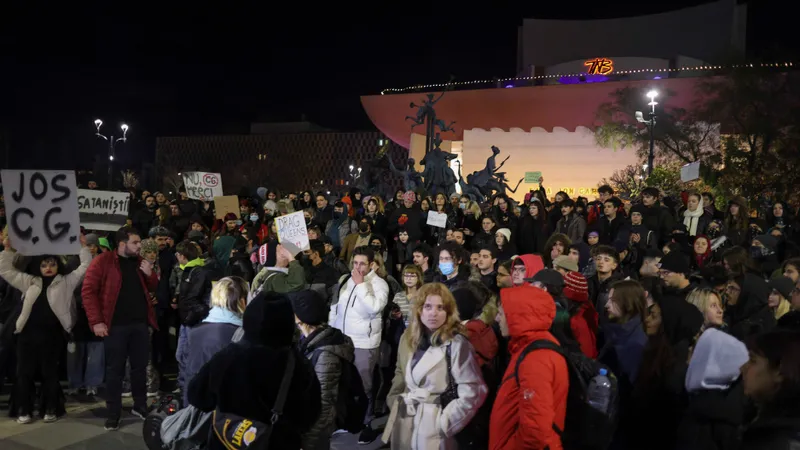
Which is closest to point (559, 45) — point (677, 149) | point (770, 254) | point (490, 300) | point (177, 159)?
point (677, 149)

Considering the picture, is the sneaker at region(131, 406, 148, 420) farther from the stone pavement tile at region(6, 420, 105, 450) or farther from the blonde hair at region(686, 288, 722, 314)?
the blonde hair at region(686, 288, 722, 314)

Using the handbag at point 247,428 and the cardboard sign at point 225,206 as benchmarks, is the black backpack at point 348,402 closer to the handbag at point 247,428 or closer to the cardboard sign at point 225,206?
the handbag at point 247,428

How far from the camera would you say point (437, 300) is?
13.8ft

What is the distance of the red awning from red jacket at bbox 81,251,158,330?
34.3 m

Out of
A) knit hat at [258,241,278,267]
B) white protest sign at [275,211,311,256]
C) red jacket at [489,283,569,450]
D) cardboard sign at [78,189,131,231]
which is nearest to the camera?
red jacket at [489,283,569,450]

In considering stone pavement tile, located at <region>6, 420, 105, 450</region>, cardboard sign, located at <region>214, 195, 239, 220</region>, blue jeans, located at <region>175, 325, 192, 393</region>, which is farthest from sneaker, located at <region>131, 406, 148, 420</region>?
cardboard sign, located at <region>214, 195, 239, 220</region>

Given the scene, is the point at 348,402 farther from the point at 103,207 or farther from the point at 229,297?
the point at 103,207

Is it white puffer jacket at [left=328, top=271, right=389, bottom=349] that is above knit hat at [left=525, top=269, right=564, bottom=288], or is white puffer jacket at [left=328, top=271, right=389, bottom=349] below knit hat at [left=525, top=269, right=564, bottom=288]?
below

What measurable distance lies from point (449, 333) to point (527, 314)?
73 cm

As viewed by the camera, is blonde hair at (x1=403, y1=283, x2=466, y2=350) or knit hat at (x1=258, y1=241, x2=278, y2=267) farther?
knit hat at (x1=258, y1=241, x2=278, y2=267)

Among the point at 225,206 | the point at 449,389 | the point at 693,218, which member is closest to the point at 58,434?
the point at 449,389

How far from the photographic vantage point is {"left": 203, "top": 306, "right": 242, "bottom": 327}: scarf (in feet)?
16.4

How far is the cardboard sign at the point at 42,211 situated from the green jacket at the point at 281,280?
1735 millimetres

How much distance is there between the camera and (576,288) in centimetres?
508
